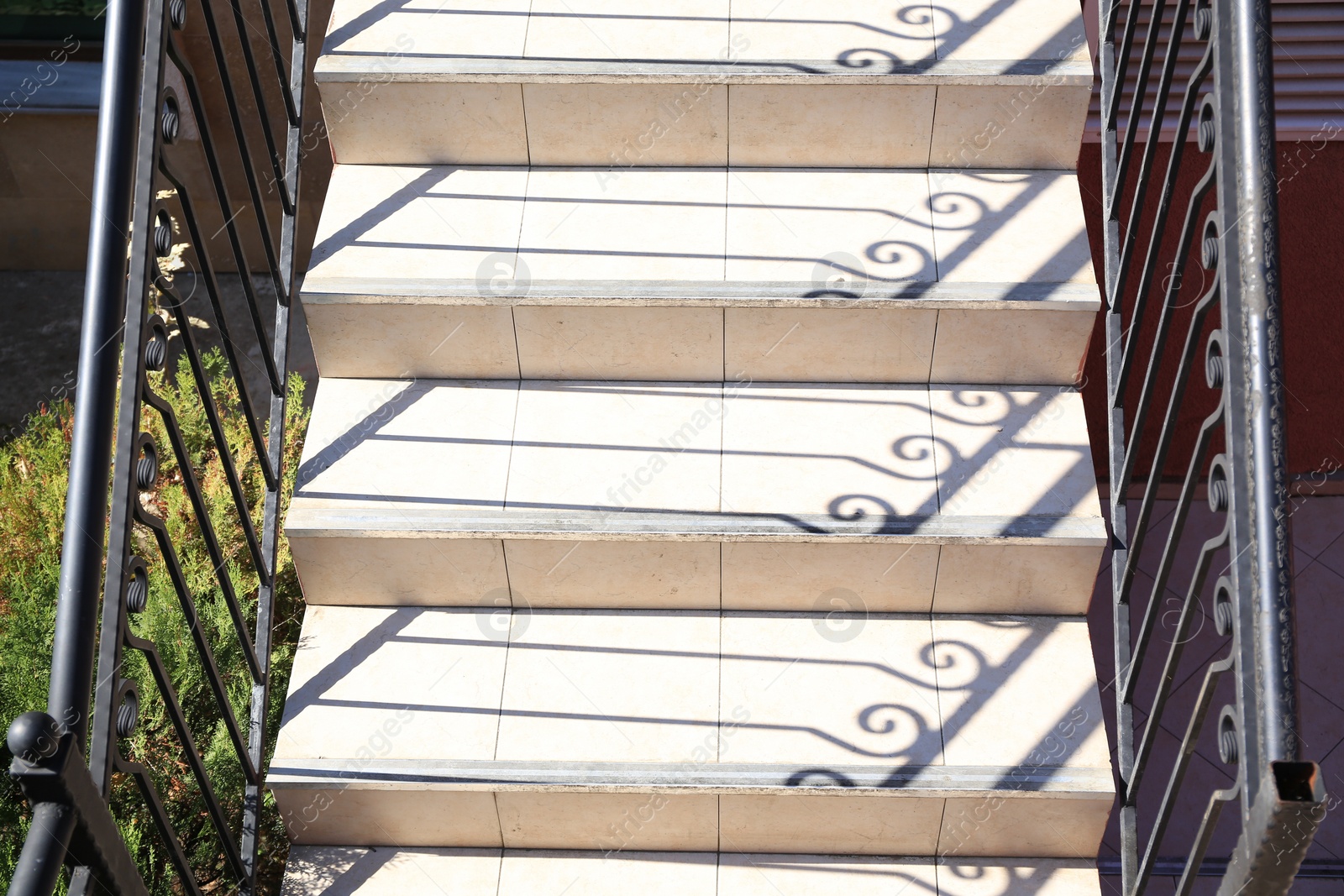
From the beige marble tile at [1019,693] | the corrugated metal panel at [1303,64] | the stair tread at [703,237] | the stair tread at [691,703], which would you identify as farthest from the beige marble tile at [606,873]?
the corrugated metal panel at [1303,64]

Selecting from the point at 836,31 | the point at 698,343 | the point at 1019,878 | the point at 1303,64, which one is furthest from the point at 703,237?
the point at 1303,64

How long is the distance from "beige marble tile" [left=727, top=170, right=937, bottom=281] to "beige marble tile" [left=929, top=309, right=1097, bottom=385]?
5.8 inches

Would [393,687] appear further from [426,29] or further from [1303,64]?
[1303,64]

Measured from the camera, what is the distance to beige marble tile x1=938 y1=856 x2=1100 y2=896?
264 centimetres

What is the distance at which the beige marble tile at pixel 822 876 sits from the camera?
268 cm

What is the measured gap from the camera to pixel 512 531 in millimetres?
2635

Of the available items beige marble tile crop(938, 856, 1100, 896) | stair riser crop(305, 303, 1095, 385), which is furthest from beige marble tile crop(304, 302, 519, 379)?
beige marble tile crop(938, 856, 1100, 896)

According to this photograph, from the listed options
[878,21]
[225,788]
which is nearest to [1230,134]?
[878,21]

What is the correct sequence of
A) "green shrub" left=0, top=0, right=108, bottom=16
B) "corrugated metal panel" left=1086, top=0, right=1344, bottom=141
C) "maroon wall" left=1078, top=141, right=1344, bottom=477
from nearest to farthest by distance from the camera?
"corrugated metal panel" left=1086, top=0, right=1344, bottom=141 < "maroon wall" left=1078, top=141, right=1344, bottom=477 < "green shrub" left=0, top=0, right=108, bottom=16

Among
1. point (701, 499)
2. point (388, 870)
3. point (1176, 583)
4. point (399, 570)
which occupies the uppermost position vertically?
point (701, 499)

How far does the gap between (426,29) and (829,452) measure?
140 centimetres

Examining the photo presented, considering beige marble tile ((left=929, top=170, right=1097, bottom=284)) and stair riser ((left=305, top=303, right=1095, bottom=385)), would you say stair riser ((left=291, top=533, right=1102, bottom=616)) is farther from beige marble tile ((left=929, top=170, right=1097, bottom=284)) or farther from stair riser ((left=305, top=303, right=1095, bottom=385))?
beige marble tile ((left=929, top=170, right=1097, bottom=284))

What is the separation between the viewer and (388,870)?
273 centimetres

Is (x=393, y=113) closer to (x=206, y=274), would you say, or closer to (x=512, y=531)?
(x=206, y=274)
